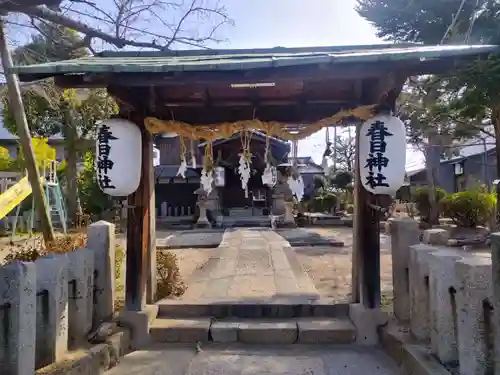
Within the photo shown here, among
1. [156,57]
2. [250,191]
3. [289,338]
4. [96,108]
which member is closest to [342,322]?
[289,338]

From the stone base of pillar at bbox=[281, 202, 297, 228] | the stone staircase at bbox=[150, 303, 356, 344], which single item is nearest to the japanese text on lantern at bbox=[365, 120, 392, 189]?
the stone staircase at bbox=[150, 303, 356, 344]

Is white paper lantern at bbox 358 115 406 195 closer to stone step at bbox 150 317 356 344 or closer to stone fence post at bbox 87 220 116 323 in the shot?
stone step at bbox 150 317 356 344

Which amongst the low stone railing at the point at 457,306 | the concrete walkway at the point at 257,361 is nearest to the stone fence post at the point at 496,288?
the low stone railing at the point at 457,306

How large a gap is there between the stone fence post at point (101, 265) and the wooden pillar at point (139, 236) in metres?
0.24

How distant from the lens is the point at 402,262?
482cm

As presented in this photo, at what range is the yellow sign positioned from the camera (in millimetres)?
13523

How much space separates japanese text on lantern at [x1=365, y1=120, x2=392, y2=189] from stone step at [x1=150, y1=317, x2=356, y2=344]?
1779 mm

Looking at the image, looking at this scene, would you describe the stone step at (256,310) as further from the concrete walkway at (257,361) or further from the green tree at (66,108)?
the green tree at (66,108)

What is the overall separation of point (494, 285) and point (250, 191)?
2184cm

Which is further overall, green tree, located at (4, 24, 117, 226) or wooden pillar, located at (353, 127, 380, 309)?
green tree, located at (4, 24, 117, 226)

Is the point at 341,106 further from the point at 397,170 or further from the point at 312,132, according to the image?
the point at 397,170

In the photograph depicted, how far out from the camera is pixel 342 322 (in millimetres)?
5082

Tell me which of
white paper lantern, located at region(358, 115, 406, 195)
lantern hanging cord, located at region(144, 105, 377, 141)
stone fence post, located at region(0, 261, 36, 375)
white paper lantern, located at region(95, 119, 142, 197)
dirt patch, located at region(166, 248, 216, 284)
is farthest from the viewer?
dirt patch, located at region(166, 248, 216, 284)

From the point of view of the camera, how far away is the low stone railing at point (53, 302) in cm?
292
